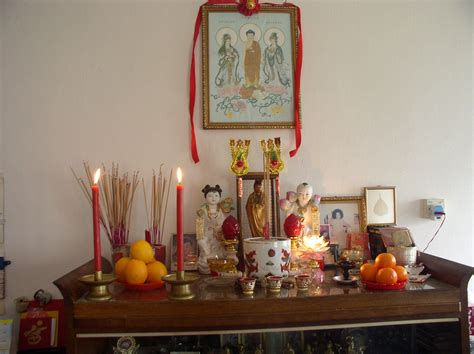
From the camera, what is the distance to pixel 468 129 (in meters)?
1.69

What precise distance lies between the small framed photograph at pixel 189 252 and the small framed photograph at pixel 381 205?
661mm

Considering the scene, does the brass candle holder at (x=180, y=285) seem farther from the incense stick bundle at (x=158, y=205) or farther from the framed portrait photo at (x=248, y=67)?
the framed portrait photo at (x=248, y=67)

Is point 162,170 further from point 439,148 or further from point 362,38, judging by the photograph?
point 439,148

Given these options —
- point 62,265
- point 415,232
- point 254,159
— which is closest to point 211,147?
point 254,159

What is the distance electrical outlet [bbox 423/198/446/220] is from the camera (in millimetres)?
1636

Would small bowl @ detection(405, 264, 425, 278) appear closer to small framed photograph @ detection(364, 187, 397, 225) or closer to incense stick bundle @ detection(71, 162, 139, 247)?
small framed photograph @ detection(364, 187, 397, 225)

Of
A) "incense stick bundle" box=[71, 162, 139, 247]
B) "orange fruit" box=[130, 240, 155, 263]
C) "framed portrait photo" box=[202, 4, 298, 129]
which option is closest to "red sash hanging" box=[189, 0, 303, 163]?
"framed portrait photo" box=[202, 4, 298, 129]

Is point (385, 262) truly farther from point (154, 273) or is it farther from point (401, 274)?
point (154, 273)

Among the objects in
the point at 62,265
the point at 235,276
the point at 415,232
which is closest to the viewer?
the point at 235,276

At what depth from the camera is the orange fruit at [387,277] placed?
1.19 metres

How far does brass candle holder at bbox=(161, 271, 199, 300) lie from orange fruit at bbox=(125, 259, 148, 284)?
13 centimetres

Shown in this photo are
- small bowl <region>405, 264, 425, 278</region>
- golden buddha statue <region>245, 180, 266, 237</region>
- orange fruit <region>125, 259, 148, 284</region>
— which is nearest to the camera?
orange fruit <region>125, 259, 148, 284</region>

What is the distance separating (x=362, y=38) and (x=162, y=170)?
3.05 ft

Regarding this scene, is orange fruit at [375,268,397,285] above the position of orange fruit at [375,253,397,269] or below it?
below
